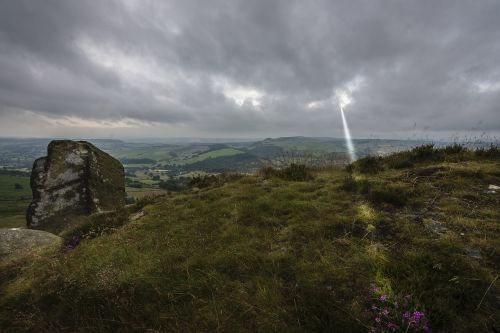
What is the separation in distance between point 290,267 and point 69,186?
35.7ft

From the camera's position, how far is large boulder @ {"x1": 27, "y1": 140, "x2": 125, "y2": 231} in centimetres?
980

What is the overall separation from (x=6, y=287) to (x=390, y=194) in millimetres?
8287

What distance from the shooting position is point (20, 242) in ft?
20.2

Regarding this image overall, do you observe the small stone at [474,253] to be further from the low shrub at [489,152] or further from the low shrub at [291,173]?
the low shrub at [489,152]

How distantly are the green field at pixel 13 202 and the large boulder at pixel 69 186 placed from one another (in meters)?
68.8

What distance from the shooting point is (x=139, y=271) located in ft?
13.7

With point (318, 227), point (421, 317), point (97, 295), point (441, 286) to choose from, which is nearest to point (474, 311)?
point (441, 286)

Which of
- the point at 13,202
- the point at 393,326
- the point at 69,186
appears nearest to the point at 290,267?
the point at 393,326

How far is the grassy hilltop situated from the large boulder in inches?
158

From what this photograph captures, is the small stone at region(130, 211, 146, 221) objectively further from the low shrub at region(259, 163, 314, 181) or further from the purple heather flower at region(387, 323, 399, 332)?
the purple heather flower at region(387, 323, 399, 332)

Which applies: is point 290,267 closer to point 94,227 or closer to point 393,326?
point 393,326

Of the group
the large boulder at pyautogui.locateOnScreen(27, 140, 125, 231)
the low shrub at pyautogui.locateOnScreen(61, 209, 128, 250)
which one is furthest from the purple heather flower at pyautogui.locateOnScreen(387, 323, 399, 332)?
the large boulder at pyautogui.locateOnScreen(27, 140, 125, 231)

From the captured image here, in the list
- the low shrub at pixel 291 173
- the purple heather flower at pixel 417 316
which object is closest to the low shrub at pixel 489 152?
the low shrub at pixel 291 173

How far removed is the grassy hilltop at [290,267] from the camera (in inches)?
116
